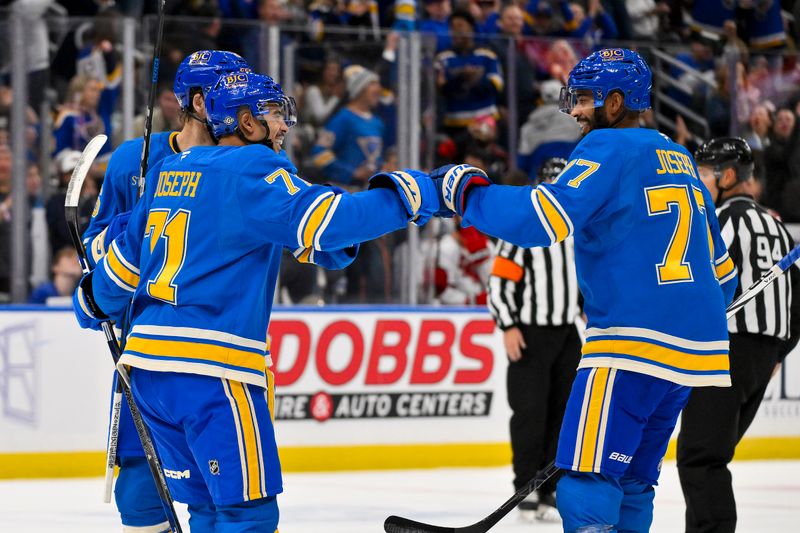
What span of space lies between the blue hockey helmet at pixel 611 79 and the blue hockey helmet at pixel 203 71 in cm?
83

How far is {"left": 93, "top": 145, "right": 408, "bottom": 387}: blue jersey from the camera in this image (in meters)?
2.88

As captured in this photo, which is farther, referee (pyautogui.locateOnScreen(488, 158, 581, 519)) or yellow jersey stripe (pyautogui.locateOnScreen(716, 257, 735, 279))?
referee (pyautogui.locateOnScreen(488, 158, 581, 519))

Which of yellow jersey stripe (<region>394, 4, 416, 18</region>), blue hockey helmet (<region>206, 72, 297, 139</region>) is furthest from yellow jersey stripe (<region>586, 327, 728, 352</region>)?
yellow jersey stripe (<region>394, 4, 416, 18</region>)

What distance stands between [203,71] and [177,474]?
1.02m

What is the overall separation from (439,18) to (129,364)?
6214mm

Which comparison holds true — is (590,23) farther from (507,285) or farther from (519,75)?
(507,285)

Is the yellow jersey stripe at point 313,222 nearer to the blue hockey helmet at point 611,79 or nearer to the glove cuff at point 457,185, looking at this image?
the glove cuff at point 457,185

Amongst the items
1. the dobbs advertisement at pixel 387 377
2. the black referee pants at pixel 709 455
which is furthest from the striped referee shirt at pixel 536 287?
the black referee pants at pixel 709 455

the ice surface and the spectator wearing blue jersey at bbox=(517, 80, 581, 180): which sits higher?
the spectator wearing blue jersey at bbox=(517, 80, 581, 180)

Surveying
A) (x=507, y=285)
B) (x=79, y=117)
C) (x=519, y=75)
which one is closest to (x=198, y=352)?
(x=507, y=285)

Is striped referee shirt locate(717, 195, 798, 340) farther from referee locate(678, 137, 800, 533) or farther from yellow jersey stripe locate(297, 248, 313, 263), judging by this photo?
yellow jersey stripe locate(297, 248, 313, 263)

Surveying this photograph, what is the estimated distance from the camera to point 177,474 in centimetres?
299

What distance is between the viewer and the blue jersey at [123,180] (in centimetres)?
357

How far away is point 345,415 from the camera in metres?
7.00
